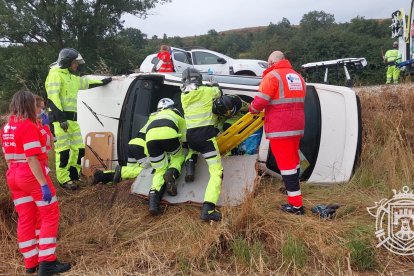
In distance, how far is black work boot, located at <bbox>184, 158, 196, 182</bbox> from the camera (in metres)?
4.47

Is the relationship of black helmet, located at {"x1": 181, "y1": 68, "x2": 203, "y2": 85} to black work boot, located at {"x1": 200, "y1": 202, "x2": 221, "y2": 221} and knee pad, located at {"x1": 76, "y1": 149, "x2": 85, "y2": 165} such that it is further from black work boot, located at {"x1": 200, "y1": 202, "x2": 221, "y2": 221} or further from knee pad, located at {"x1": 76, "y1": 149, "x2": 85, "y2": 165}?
knee pad, located at {"x1": 76, "y1": 149, "x2": 85, "y2": 165}

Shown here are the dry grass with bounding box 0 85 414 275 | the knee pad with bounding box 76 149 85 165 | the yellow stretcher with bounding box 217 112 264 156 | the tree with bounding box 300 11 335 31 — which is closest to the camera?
the dry grass with bounding box 0 85 414 275

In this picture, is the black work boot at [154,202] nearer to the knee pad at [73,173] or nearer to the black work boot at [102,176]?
the black work boot at [102,176]

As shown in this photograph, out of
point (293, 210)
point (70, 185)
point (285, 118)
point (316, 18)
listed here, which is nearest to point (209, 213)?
point (293, 210)

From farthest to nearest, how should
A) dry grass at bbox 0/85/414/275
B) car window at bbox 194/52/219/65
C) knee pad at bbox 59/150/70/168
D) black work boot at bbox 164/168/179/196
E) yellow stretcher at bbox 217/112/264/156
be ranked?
car window at bbox 194/52/219/65
knee pad at bbox 59/150/70/168
yellow stretcher at bbox 217/112/264/156
black work boot at bbox 164/168/179/196
dry grass at bbox 0/85/414/275

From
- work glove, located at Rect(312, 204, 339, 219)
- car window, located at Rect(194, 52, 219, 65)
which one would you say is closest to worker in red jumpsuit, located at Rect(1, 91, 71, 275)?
work glove, located at Rect(312, 204, 339, 219)

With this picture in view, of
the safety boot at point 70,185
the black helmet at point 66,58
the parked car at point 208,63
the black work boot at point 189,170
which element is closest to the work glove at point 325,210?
the black work boot at point 189,170

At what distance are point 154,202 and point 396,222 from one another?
2359 millimetres

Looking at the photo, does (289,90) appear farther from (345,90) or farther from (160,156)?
(160,156)

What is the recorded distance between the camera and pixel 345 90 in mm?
4750

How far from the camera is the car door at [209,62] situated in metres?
13.3

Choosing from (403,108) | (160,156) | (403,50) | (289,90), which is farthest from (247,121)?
(403,50)

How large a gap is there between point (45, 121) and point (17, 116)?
1746mm

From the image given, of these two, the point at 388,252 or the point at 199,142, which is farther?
the point at 199,142
